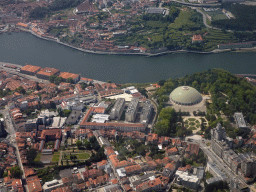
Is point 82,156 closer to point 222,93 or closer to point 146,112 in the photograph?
point 146,112

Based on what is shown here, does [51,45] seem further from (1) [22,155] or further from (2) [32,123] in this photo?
(1) [22,155]

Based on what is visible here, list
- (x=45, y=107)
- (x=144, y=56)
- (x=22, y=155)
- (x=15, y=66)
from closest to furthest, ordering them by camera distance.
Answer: (x=22, y=155), (x=45, y=107), (x=15, y=66), (x=144, y=56)

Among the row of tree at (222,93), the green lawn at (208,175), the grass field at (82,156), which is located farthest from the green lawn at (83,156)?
the green lawn at (208,175)

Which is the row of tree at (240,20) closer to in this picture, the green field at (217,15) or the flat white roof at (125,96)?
the green field at (217,15)

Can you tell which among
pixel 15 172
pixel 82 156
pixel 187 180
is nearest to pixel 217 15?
pixel 82 156

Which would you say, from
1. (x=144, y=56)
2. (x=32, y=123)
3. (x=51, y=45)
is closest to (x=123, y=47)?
(x=144, y=56)
